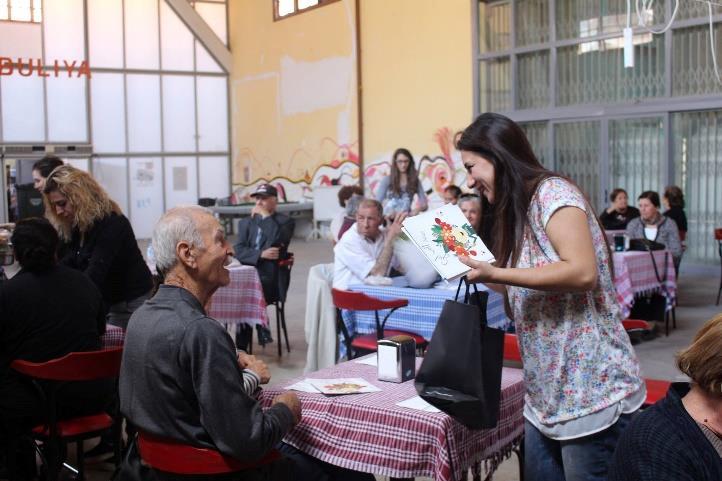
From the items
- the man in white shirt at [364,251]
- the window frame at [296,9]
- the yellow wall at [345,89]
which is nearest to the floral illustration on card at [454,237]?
the man in white shirt at [364,251]

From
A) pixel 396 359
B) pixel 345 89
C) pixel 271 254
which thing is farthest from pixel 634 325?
pixel 345 89

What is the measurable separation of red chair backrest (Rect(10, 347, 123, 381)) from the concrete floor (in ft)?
3.40

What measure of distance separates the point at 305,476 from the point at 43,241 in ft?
5.35

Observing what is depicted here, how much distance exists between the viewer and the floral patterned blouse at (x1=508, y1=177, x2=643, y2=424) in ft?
6.84

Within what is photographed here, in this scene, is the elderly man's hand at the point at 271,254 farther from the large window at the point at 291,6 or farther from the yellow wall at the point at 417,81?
the large window at the point at 291,6

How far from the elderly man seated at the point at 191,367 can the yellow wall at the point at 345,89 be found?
12223mm

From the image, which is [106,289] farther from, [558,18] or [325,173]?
[325,173]

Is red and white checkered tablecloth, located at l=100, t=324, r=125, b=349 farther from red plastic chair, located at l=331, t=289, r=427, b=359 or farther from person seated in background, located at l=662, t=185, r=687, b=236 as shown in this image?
person seated in background, located at l=662, t=185, r=687, b=236

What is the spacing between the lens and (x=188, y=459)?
88.0 inches

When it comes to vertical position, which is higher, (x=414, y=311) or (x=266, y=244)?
(x=266, y=244)

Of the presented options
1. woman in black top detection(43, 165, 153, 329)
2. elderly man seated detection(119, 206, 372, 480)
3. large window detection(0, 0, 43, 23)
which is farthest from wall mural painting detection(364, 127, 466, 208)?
elderly man seated detection(119, 206, 372, 480)

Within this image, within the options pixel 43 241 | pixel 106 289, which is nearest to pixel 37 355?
pixel 43 241

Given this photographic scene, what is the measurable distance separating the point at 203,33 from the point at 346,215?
43.9ft

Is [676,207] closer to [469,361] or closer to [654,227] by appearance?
[654,227]
